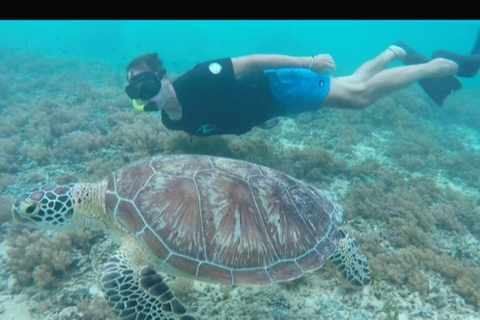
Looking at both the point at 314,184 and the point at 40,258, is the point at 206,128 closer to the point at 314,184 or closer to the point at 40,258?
the point at 314,184

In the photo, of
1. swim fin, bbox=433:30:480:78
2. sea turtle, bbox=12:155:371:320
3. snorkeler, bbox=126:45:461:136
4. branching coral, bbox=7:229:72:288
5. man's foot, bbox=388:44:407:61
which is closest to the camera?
sea turtle, bbox=12:155:371:320

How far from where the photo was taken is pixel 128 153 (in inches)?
220

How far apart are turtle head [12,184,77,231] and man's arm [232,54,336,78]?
3669 millimetres

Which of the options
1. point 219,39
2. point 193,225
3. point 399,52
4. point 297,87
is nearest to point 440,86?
point 399,52

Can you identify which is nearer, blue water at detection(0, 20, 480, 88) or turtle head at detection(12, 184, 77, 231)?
turtle head at detection(12, 184, 77, 231)

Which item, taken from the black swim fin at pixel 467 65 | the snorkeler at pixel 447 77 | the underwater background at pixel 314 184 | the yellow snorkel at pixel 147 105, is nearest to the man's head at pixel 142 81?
the yellow snorkel at pixel 147 105

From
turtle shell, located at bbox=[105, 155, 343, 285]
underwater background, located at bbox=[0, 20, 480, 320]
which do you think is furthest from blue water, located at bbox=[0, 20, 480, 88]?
turtle shell, located at bbox=[105, 155, 343, 285]

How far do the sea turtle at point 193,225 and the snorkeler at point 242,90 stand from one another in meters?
1.55

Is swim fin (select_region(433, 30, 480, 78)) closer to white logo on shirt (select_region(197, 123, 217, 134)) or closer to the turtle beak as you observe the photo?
white logo on shirt (select_region(197, 123, 217, 134))

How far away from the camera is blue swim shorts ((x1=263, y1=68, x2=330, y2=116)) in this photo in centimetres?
490

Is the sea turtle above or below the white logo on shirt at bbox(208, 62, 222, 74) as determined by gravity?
below

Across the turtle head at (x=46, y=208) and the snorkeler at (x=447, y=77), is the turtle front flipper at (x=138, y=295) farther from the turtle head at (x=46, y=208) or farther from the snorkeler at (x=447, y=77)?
the snorkeler at (x=447, y=77)

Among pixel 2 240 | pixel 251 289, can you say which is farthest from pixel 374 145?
pixel 2 240

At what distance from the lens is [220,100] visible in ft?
15.2
